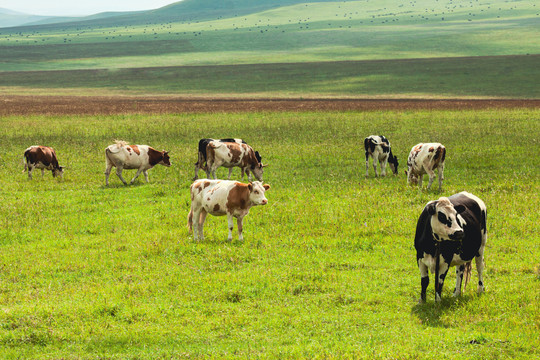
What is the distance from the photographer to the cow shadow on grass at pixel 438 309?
390 inches

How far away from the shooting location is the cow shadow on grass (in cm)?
990

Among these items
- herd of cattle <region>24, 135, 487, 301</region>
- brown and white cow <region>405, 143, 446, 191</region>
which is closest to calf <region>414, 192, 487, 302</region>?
herd of cattle <region>24, 135, 487, 301</region>

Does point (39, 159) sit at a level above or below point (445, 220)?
below

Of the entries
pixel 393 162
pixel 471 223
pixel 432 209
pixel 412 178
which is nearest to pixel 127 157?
pixel 393 162

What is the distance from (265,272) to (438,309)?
3762 mm

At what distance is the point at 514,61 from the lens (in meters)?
102

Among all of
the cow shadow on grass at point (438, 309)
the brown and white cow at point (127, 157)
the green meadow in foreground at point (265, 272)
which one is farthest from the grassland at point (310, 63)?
the cow shadow on grass at point (438, 309)

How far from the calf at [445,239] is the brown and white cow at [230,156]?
13.8m

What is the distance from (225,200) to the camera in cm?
1488

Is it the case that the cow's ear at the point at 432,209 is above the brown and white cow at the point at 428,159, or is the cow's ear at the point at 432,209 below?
above

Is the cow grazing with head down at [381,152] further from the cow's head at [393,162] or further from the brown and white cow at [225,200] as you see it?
the brown and white cow at [225,200]

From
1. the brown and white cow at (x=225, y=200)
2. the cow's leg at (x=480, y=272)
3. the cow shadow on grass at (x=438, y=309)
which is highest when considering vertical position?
the brown and white cow at (x=225, y=200)

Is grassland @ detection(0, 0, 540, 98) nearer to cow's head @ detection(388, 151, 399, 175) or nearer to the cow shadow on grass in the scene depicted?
cow's head @ detection(388, 151, 399, 175)

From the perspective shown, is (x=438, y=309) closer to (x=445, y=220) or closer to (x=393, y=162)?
(x=445, y=220)
